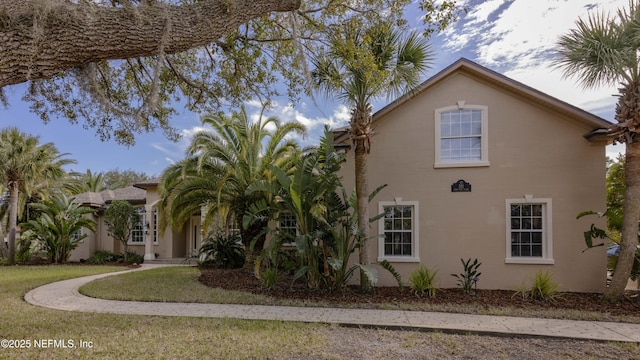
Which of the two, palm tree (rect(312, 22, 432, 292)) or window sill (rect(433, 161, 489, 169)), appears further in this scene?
window sill (rect(433, 161, 489, 169))

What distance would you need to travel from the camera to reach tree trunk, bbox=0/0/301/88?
3.91 metres

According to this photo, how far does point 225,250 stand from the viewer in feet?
46.9

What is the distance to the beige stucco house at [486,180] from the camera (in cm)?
998

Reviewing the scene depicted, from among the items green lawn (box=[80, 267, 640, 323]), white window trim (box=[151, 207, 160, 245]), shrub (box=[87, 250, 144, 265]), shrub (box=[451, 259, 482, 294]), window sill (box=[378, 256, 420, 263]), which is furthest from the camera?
white window trim (box=[151, 207, 160, 245])

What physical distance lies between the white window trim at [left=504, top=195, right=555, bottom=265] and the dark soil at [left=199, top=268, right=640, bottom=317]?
980 mm

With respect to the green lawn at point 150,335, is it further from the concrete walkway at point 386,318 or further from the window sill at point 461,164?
the window sill at point 461,164

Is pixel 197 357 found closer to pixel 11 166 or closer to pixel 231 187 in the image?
pixel 231 187

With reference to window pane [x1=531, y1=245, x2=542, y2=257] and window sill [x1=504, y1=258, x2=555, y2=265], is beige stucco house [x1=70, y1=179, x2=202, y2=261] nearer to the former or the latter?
window sill [x1=504, y1=258, x2=555, y2=265]

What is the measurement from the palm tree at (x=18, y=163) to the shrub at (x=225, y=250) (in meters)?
11.9

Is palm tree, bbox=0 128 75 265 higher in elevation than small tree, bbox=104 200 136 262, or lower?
higher

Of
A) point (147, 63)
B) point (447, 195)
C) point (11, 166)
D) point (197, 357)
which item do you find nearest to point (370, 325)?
point (197, 357)

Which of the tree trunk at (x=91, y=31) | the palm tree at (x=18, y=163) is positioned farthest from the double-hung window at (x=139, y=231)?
the tree trunk at (x=91, y=31)

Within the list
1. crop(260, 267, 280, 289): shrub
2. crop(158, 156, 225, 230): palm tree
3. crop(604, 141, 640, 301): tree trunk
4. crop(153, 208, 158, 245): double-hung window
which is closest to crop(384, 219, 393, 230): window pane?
crop(260, 267, 280, 289): shrub

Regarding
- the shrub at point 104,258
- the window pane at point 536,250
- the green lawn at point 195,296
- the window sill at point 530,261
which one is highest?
the window pane at point 536,250
